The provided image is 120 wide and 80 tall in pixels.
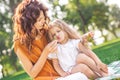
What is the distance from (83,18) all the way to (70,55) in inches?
15.2

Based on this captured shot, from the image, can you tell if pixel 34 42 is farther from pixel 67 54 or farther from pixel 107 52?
pixel 107 52

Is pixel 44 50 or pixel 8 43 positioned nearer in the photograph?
pixel 44 50

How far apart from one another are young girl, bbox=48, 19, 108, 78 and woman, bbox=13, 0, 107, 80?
35 millimetres

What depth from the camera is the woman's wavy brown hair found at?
2170 millimetres

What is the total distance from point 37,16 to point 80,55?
319 millimetres

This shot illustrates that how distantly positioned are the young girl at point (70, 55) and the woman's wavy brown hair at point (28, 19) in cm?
10

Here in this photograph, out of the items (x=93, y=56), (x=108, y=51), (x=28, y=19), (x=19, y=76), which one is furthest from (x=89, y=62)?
(x=19, y=76)

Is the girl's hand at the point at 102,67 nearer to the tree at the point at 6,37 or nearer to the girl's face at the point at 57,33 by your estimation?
the girl's face at the point at 57,33

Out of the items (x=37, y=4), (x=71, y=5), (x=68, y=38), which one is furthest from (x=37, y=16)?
(x=71, y=5)

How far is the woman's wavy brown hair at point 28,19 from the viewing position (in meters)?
2.17

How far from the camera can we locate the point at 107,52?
94.8 inches

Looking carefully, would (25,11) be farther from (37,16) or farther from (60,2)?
(60,2)

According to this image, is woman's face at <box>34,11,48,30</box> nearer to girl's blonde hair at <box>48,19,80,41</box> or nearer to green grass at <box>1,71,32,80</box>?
girl's blonde hair at <box>48,19,80,41</box>

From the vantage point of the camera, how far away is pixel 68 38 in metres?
2.18
